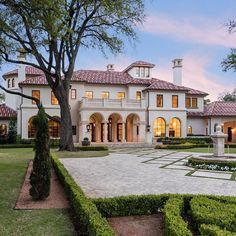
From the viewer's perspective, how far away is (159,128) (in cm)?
3662

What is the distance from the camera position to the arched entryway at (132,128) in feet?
118

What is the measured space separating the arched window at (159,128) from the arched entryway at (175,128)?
3.15 ft

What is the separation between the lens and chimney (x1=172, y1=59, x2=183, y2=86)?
38562 millimetres

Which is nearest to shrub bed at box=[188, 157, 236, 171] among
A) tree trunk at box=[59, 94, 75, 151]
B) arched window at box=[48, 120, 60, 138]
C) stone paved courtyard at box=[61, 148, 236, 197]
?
stone paved courtyard at box=[61, 148, 236, 197]

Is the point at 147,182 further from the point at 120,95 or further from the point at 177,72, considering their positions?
the point at 177,72

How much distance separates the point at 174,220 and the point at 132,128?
32069 mm

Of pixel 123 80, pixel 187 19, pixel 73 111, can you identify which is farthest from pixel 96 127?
pixel 187 19

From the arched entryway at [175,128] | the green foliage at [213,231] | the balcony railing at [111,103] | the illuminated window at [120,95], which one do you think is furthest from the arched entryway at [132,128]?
the green foliage at [213,231]

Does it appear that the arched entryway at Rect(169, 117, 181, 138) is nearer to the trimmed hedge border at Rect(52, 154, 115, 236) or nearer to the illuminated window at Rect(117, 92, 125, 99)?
the illuminated window at Rect(117, 92, 125, 99)

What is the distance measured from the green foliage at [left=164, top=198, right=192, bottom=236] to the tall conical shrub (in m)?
3.29

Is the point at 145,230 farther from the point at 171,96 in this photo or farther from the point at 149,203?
the point at 171,96

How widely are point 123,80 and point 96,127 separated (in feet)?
22.0

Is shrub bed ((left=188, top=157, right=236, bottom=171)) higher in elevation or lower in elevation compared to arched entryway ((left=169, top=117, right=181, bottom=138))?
lower

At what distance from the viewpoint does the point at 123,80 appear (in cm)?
3706
